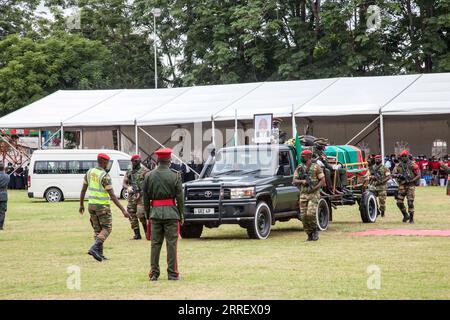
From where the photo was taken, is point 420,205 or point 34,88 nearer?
point 420,205

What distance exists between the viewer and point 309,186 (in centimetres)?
1784

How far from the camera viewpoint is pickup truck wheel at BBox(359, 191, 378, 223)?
2238 cm

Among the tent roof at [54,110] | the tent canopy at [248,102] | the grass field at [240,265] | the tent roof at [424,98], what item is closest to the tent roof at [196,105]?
the tent canopy at [248,102]

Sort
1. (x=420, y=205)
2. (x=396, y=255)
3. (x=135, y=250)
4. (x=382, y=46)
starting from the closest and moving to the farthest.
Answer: (x=396, y=255) < (x=135, y=250) < (x=420, y=205) < (x=382, y=46)

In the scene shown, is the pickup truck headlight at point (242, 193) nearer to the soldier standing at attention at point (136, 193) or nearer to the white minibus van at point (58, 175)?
the soldier standing at attention at point (136, 193)

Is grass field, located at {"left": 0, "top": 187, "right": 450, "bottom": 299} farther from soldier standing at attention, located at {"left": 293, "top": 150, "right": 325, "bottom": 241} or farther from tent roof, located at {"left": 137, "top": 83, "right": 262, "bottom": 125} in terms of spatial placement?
tent roof, located at {"left": 137, "top": 83, "right": 262, "bottom": 125}

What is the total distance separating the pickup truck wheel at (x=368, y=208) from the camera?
22.4 meters

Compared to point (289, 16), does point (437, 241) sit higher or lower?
lower

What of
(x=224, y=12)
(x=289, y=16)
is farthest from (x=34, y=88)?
(x=289, y=16)
